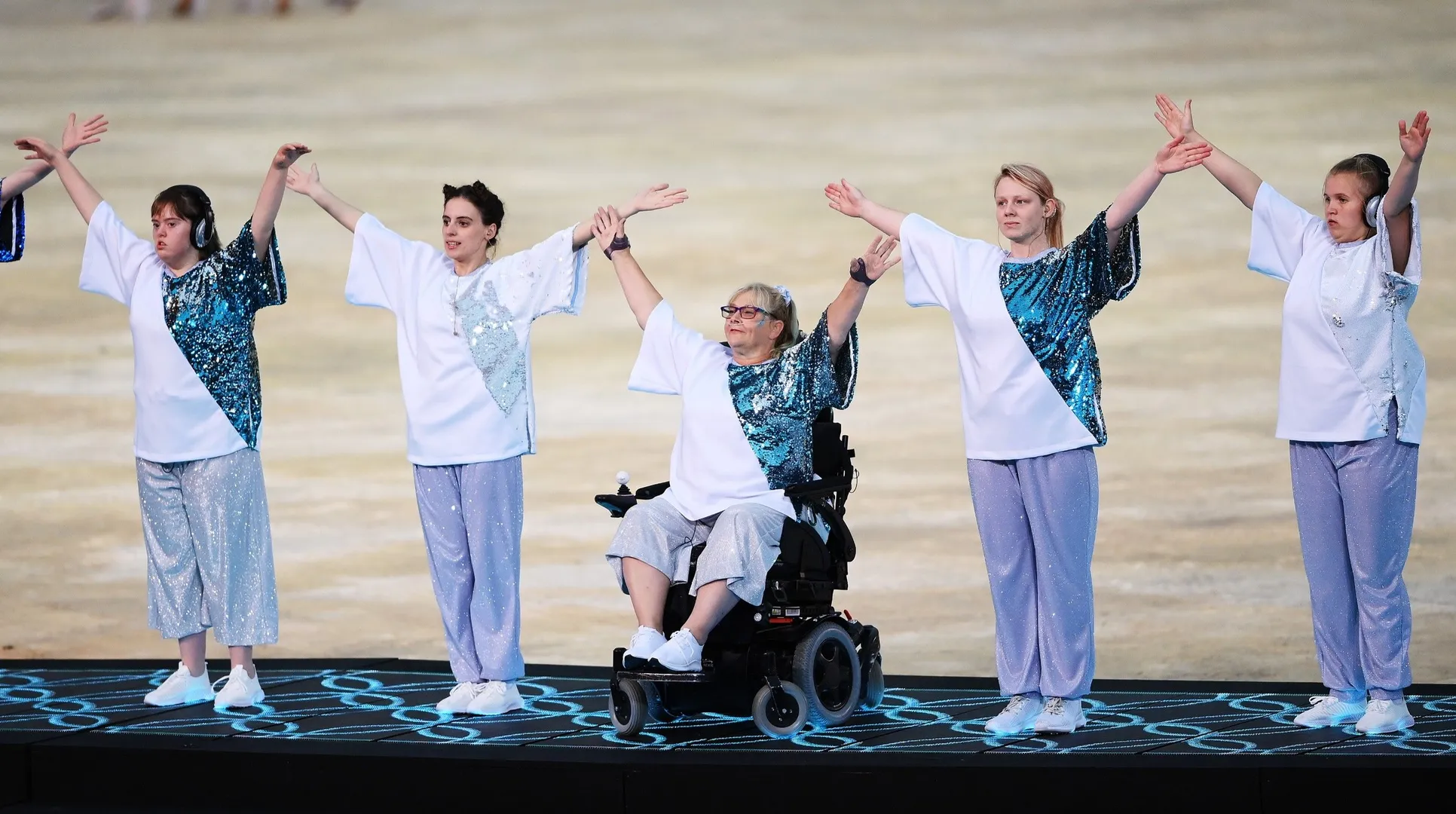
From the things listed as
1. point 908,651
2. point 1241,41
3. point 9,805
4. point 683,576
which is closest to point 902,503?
point 908,651

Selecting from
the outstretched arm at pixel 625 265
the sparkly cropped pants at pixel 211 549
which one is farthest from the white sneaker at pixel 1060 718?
the sparkly cropped pants at pixel 211 549

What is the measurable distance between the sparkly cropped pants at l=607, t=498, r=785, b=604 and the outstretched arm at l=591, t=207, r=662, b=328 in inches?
20.5

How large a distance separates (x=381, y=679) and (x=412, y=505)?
1849 millimetres

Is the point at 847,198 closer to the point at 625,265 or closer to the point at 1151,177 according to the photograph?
the point at 625,265

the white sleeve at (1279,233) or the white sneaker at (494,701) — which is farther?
the white sneaker at (494,701)

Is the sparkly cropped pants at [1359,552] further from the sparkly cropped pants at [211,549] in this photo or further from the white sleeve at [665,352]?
the sparkly cropped pants at [211,549]

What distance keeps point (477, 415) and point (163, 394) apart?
88 centimetres

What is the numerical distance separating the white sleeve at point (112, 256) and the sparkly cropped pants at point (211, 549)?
0.50 meters

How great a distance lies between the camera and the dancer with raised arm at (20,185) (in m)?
4.87

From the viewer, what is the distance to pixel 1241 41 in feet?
21.3

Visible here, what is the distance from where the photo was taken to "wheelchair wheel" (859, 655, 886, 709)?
175 inches

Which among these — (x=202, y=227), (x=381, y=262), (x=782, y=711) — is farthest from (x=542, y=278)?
(x=782, y=711)

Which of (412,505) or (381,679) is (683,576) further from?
(412,505)

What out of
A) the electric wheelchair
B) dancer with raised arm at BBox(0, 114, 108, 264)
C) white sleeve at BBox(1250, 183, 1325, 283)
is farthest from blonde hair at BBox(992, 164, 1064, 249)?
dancer with raised arm at BBox(0, 114, 108, 264)
